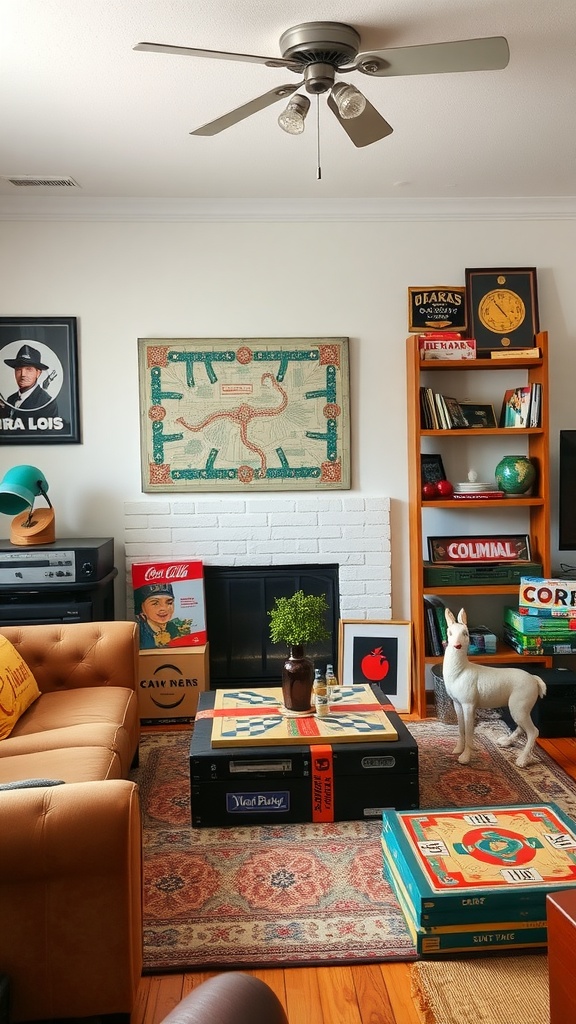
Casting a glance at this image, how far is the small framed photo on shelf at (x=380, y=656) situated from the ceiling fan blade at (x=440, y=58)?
9.24 ft

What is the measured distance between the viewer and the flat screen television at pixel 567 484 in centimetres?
441

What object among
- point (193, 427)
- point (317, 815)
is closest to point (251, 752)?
point (317, 815)

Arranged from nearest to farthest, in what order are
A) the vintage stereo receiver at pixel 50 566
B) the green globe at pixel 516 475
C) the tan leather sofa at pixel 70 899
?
the tan leather sofa at pixel 70 899
the vintage stereo receiver at pixel 50 566
the green globe at pixel 516 475

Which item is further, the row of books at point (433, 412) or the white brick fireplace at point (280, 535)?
the white brick fireplace at point (280, 535)

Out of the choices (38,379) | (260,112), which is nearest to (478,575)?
(260,112)

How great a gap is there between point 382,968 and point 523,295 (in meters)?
3.49

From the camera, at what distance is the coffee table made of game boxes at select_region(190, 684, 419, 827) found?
3.01 metres

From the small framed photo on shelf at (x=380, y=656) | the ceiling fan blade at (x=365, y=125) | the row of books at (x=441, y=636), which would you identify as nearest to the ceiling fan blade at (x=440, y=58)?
the ceiling fan blade at (x=365, y=125)

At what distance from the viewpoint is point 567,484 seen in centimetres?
442

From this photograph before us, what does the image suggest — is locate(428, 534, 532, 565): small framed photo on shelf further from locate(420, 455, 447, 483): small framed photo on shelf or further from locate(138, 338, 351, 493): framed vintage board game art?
locate(138, 338, 351, 493): framed vintage board game art

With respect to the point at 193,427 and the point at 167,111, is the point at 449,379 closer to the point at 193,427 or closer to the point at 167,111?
the point at 193,427

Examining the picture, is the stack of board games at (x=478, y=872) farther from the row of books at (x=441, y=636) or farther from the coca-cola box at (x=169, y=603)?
the coca-cola box at (x=169, y=603)

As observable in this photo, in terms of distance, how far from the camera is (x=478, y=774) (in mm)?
3473

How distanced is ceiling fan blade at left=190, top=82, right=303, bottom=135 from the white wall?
1.89 meters
